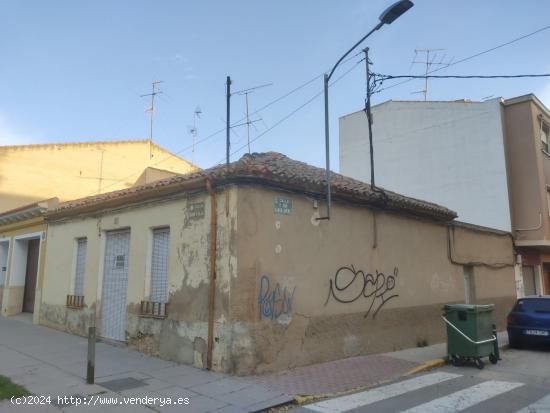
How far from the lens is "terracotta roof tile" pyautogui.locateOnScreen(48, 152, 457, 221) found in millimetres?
8070

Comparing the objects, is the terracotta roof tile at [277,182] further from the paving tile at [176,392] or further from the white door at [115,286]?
the paving tile at [176,392]

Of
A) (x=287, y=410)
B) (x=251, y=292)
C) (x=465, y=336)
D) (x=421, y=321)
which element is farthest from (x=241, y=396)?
(x=421, y=321)

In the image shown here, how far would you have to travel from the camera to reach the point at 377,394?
23.1 ft

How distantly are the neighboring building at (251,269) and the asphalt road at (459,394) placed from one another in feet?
5.83

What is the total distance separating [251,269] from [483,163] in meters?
13.5

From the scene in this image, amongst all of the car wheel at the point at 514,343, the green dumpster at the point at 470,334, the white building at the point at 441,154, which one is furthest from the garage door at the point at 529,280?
the green dumpster at the point at 470,334

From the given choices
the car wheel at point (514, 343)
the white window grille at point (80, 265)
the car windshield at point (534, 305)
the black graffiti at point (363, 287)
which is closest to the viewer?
the black graffiti at point (363, 287)

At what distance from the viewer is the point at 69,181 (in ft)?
71.1

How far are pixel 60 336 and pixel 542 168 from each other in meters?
17.5

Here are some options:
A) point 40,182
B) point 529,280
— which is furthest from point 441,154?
point 40,182

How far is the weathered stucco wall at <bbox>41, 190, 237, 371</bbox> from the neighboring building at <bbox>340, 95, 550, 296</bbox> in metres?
13.1

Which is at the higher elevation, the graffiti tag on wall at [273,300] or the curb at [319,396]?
the graffiti tag on wall at [273,300]

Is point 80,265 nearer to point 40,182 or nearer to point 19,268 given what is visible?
point 19,268

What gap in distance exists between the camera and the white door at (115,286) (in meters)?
10.4
